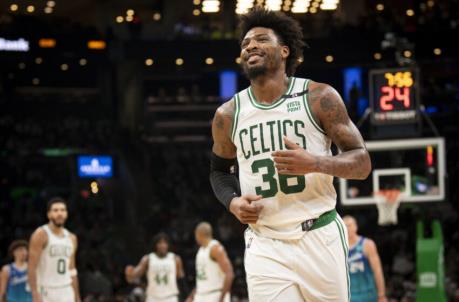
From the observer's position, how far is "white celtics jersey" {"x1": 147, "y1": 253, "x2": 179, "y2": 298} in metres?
13.5

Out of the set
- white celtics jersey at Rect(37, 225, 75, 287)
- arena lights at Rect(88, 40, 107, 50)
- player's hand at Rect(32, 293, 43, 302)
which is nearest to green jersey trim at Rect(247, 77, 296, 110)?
player's hand at Rect(32, 293, 43, 302)

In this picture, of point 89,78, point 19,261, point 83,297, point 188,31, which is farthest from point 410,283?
point 89,78

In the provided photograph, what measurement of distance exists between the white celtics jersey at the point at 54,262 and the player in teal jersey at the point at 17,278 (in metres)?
1.64

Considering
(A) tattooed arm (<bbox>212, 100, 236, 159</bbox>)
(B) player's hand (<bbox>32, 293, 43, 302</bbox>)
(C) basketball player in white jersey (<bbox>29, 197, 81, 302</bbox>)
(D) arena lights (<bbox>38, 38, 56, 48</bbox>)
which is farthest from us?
(D) arena lights (<bbox>38, 38, 56, 48</bbox>)

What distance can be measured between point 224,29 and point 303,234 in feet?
71.6

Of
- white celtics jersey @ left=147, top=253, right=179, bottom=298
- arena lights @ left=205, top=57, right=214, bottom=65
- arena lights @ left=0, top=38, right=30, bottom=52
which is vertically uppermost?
arena lights @ left=0, top=38, right=30, bottom=52

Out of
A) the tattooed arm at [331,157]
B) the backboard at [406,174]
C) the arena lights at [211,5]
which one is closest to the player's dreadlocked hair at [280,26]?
the tattooed arm at [331,157]

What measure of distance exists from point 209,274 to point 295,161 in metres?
8.30

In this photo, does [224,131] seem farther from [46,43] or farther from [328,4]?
[46,43]

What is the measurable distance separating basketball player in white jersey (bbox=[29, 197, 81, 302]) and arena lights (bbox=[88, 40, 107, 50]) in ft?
52.3

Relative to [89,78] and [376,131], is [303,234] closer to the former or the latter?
[376,131]

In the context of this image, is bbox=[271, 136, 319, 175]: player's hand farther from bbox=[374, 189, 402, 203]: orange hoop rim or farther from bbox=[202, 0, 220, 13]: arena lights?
bbox=[202, 0, 220, 13]: arena lights

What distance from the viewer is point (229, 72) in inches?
1180

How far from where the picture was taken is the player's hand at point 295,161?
4262mm
